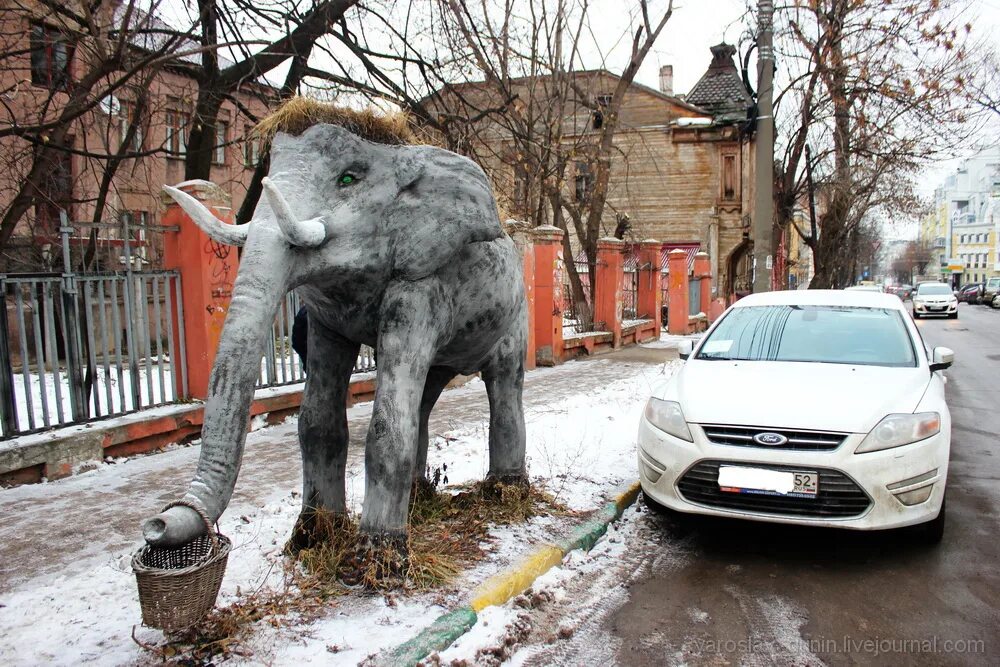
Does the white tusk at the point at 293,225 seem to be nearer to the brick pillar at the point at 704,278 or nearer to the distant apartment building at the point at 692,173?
the brick pillar at the point at 704,278

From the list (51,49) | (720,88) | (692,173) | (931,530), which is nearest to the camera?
(931,530)

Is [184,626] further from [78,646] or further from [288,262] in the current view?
[288,262]

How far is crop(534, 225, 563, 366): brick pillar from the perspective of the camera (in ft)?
41.5

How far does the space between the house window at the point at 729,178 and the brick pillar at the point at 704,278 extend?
6.47 m

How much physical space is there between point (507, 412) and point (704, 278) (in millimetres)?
20145

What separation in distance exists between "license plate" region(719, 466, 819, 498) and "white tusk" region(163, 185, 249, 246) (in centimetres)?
287

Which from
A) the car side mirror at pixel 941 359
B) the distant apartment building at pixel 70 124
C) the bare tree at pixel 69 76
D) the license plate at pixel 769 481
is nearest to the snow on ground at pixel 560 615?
the license plate at pixel 769 481

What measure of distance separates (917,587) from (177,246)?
6.82m

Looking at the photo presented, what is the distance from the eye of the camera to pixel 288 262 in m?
2.91

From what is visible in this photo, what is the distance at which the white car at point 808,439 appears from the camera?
3916mm

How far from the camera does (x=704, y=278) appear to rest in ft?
76.7

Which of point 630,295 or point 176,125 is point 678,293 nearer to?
point 630,295

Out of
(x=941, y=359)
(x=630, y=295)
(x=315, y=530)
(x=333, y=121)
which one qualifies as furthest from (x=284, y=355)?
(x=630, y=295)

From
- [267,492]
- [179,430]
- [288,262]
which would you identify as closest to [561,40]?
[179,430]
